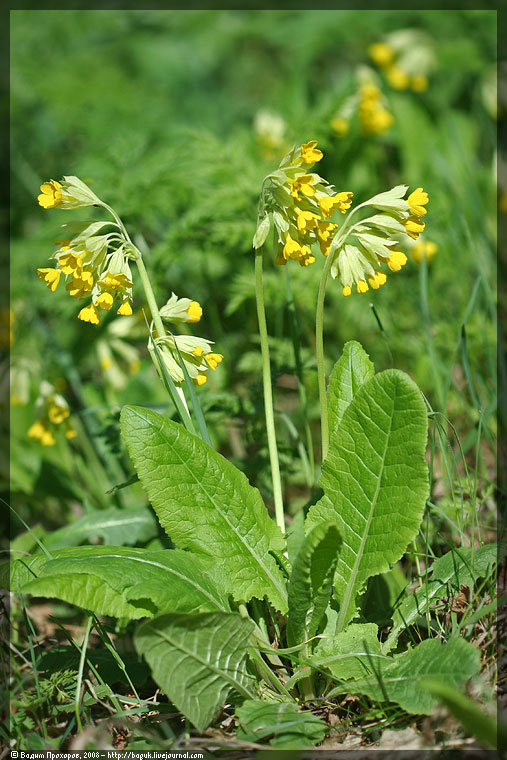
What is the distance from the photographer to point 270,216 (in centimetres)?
183

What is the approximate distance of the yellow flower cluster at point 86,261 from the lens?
69.5 inches

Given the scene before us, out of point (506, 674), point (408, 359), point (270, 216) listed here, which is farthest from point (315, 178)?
point (408, 359)

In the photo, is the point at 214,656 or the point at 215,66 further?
the point at 215,66

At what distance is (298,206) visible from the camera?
178 cm

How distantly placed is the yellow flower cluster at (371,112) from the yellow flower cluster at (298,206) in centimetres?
Answer: 291

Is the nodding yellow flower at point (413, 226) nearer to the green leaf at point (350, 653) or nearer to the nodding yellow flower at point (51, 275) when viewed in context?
the nodding yellow flower at point (51, 275)

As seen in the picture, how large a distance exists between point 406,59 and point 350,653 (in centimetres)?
483

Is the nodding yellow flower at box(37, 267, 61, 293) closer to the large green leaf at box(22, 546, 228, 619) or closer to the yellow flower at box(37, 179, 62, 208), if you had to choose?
the yellow flower at box(37, 179, 62, 208)

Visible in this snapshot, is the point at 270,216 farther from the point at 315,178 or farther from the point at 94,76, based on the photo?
the point at 94,76

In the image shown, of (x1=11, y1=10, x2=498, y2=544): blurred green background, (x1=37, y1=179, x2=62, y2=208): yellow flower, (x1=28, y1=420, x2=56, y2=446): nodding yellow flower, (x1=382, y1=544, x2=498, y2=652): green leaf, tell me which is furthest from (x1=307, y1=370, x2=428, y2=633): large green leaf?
(x1=28, y1=420, x2=56, y2=446): nodding yellow flower

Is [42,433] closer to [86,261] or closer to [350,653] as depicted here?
[86,261]

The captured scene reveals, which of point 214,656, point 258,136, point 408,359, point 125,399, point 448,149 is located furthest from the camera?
point 448,149

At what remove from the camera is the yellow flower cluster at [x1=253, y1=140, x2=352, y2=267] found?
1693mm

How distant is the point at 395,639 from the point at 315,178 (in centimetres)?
127
